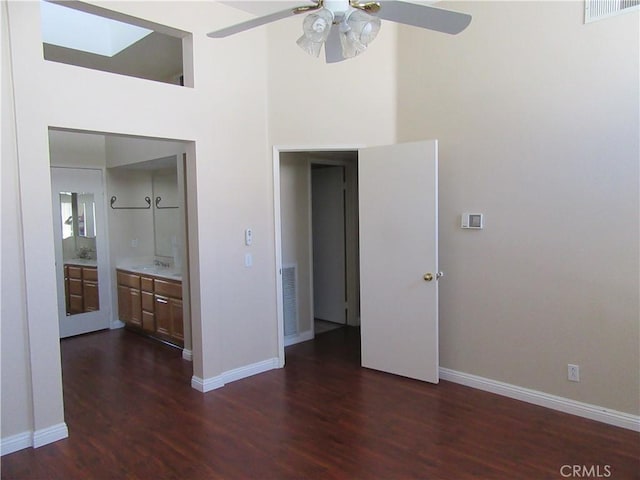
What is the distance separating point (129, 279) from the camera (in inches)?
222

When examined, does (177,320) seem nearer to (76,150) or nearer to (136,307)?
(136,307)

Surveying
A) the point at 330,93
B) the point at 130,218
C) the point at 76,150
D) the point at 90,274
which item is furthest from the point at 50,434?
the point at 76,150

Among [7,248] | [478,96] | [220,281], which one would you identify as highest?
[478,96]

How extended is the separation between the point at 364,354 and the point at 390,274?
32.3 inches

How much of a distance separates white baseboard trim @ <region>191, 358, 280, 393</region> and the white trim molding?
1.03 m

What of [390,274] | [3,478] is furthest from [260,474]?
[390,274]

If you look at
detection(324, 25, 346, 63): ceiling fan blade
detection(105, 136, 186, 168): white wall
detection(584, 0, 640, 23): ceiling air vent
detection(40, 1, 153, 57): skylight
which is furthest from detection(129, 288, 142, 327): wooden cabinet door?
detection(584, 0, 640, 23): ceiling air vent

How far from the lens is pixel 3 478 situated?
8.50 feet

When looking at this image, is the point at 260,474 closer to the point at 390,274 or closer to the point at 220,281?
→ the point at 220,281

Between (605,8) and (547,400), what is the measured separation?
273cm

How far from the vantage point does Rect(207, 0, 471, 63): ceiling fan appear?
2.00 metres

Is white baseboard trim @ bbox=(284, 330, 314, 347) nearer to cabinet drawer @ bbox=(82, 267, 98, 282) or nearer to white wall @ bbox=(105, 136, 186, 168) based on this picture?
white wall @ bbox=(105, 136, 186, 168)

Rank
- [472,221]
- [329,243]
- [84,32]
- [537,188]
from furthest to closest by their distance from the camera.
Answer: [329,243] → [84,32] → [472,221] → [537,188]

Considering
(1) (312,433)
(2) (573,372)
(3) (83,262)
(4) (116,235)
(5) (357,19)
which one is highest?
(5) (357,19)
